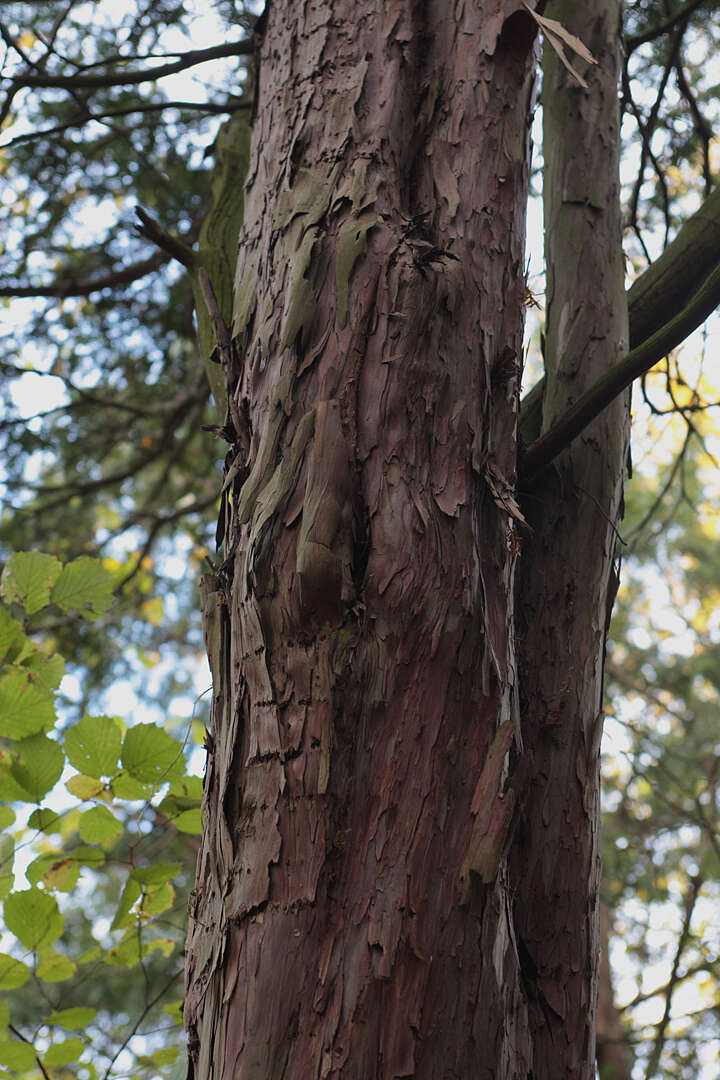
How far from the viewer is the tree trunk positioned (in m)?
1.04

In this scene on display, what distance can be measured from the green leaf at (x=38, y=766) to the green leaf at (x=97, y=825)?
0.16 metres

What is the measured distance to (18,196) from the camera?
4055 millimetres

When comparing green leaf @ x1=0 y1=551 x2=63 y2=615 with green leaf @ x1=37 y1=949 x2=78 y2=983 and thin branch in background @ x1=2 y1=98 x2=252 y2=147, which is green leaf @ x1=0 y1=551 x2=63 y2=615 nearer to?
green leaf @ x1=37 y1=949 x2=78 y2=983

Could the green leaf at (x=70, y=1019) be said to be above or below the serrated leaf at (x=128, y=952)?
below

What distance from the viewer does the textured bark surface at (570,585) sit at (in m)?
1.38

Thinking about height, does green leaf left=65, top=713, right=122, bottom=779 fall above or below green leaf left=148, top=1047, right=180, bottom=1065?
above

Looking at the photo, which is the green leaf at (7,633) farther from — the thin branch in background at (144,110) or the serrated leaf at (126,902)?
the thin branch in background at (144,110)

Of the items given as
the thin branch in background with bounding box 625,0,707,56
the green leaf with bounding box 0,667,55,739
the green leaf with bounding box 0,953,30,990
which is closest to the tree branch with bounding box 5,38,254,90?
the thin branch in background with bounding box 625,0,707,56

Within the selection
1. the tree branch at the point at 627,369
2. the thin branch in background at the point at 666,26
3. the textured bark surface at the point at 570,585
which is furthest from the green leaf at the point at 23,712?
the thin branch in background at the point at 666,26

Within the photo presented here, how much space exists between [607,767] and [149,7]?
8714mm

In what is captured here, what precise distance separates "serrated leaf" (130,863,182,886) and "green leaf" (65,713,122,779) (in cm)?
24

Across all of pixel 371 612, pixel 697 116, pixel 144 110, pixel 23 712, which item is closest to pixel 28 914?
pixel 23 712

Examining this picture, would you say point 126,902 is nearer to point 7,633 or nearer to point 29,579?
point 7,633

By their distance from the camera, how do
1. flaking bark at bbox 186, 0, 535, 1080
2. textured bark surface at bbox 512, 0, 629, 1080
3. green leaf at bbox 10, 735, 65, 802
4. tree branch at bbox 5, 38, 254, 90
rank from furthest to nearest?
tree branch at bbox 5, 38, 254, 90 → green leaf at bbox 10, 735, 65, 802 → textured bark surface at bbox 512, 0, 629, 1080 → flaking bark at bbox 186, 0, 535, 1080
